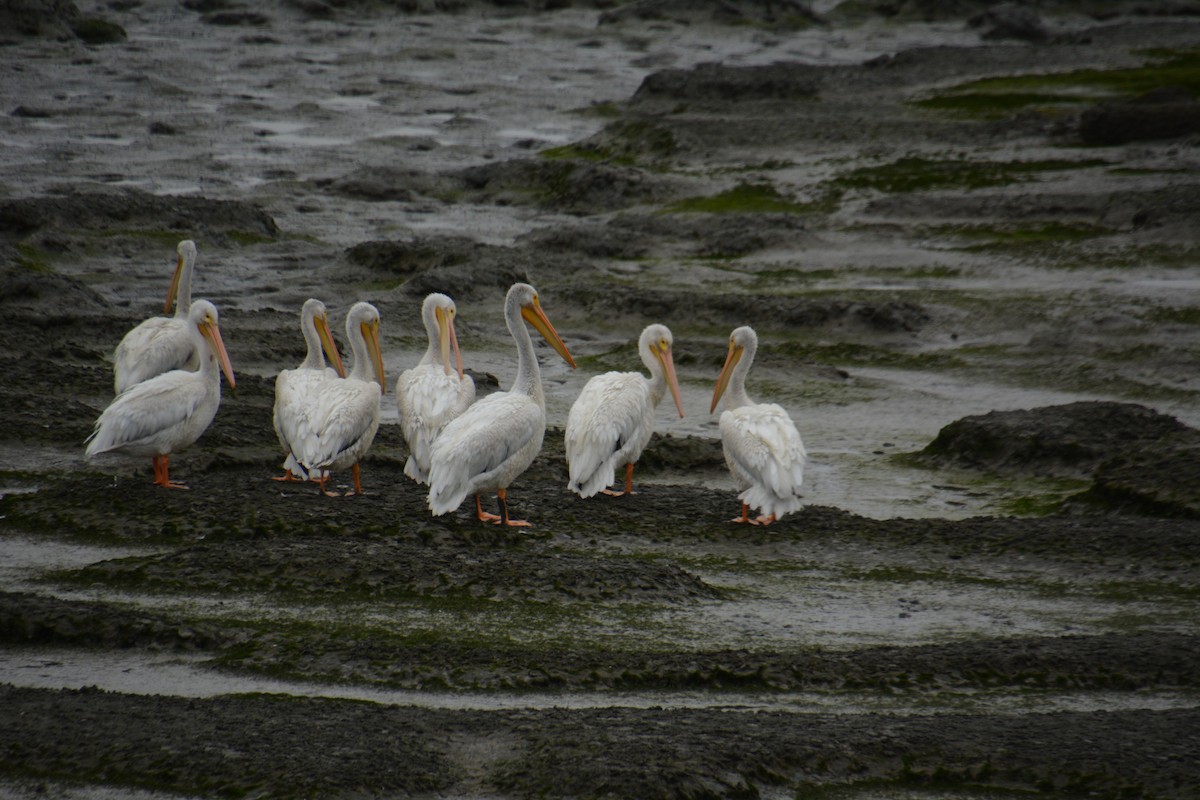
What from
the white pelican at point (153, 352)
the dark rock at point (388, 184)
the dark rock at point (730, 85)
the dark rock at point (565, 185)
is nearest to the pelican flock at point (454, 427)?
the white pelican at point (153, 352)

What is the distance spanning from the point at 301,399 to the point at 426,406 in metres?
0.96

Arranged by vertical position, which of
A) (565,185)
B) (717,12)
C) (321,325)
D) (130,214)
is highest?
(717,12)

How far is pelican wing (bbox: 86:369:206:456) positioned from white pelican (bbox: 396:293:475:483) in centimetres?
163

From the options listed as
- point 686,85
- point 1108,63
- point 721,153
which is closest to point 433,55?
point 686,85

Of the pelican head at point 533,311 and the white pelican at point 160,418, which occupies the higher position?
the pelican head at point 533,311

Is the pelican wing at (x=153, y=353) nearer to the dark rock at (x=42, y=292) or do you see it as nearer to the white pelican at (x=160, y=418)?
the white pelican at (x=160, y=418)

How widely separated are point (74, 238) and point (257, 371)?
7.00 meters

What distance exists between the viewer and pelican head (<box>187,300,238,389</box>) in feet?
40.0

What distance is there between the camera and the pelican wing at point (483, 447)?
9.98 meters

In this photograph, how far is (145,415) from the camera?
1077 centimetres

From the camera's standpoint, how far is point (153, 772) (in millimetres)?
6176

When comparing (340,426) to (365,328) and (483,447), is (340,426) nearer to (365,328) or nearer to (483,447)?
(483,447)

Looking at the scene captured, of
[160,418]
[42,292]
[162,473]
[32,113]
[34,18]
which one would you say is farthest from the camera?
[34,18]

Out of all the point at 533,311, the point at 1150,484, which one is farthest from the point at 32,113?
the point at 1150,484
